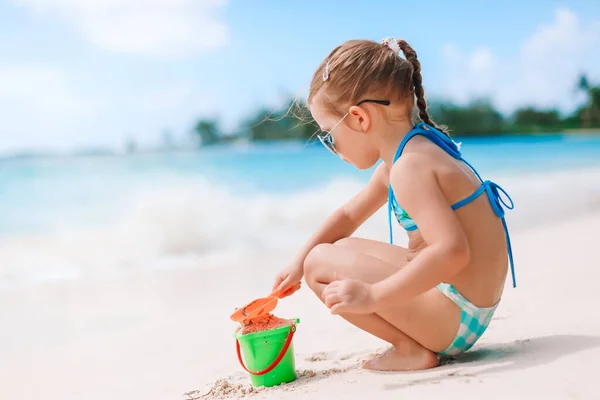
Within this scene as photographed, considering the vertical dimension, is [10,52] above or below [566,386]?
above

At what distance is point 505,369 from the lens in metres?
1.92

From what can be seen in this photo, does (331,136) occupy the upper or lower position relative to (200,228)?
upper

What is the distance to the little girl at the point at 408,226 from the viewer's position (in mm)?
1893

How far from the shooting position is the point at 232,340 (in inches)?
129

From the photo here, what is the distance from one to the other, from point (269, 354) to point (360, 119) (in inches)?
32.9

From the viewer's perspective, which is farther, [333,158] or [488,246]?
[333,158]

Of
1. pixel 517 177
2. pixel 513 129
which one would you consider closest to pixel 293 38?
pixel 513 129

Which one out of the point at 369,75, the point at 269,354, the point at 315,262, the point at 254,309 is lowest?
the point at 269,354

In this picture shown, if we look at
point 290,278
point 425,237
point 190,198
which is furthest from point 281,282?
point 190,198

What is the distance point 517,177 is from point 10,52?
49.8 ft

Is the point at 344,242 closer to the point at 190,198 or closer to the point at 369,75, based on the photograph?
the point at 369,75

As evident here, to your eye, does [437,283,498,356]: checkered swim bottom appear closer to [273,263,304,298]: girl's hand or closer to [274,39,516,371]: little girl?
[274,39,516,371]: little girl

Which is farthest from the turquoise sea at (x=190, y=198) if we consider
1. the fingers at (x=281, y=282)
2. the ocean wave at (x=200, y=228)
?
the fingers at (x=281, y=282)

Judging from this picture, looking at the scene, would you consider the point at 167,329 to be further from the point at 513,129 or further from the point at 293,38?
the point at 293,38
